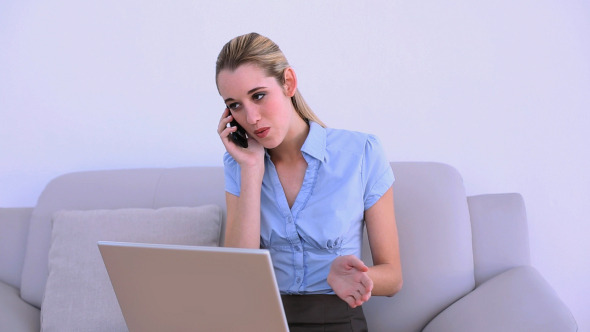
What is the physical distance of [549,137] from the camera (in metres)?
2.29

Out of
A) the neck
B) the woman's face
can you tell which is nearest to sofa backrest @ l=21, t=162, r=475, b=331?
the neck

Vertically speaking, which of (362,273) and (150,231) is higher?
(362,273)

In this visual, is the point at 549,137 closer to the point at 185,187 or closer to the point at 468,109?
the point at 468,109

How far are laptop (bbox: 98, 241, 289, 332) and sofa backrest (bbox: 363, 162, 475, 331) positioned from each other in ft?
2.83

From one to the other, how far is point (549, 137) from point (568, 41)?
14.0 inches

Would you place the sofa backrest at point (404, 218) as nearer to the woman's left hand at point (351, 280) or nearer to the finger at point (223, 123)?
the finger at point (223, 123)

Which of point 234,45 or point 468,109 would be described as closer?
point 234,45

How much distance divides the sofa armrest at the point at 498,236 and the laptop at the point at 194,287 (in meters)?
1.04

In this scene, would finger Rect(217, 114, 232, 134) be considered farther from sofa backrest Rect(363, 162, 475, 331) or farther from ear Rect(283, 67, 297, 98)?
sofa backrest Rect(363, 162, 475, 331)

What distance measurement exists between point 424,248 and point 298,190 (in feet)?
1.49

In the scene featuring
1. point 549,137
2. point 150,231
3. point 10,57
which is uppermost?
point 10,57

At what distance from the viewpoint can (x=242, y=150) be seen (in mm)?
1775

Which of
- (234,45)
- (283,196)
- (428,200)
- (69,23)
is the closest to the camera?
(234,45)

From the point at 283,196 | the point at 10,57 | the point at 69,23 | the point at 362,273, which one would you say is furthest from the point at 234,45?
the point at 10,57
